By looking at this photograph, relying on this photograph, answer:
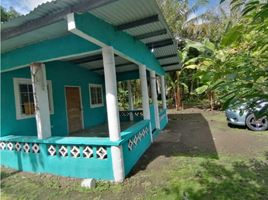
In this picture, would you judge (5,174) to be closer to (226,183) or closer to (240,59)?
(226,183)

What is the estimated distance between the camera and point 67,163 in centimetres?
496

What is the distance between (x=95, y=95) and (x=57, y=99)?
3215mm

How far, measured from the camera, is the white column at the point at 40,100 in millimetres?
5340

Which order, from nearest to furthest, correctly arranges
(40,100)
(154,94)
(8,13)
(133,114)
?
(40,100) < (154,94) < (133,114) < (8,13)

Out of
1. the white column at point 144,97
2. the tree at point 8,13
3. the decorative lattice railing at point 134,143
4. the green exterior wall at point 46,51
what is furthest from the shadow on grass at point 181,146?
the tree at point 8,13

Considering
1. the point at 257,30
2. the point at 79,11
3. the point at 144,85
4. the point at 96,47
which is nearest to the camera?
the point at 257,30

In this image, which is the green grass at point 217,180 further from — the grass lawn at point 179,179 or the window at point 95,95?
the window at point 95,95

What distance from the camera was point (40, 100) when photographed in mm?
5410

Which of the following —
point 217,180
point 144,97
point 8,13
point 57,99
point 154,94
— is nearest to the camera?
point 217,180

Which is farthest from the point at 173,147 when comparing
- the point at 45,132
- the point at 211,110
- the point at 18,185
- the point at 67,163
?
the point at 211,110

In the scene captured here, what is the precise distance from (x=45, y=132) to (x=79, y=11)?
11.0 ft

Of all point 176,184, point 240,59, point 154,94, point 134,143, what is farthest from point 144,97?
point 240,59

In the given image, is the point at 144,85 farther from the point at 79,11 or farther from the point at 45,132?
the point at 79,11

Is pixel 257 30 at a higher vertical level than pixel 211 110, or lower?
higher
